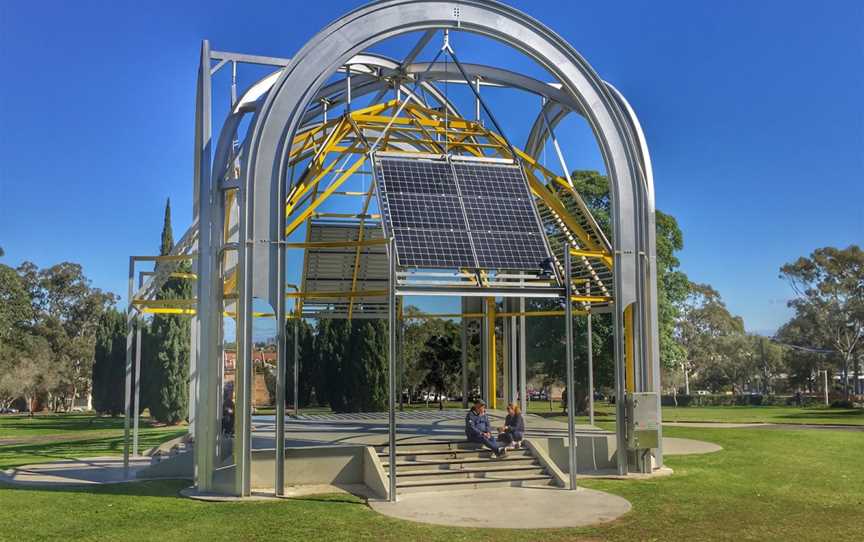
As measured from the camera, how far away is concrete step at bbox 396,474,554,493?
15.2 metres

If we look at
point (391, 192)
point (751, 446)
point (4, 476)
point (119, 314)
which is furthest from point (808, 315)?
point (4, 476)

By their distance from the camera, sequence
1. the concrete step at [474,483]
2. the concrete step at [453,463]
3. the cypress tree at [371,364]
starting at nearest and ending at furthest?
the concrete step at [474,483]
the concrete step at [453,463]
the cypress tree at [371,364]

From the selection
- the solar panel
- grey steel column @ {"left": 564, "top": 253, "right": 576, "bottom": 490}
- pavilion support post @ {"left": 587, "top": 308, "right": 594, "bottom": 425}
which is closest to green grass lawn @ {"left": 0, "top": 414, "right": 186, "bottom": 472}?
the solar panel

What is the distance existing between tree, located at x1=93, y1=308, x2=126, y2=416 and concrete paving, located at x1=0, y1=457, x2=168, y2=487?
30.2 m

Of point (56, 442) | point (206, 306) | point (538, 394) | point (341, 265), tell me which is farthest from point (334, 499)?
point (538, 394)

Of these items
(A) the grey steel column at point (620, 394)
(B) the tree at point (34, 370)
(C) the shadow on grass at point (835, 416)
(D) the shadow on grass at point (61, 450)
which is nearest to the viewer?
(A) the grey steel column at point (620, 394)

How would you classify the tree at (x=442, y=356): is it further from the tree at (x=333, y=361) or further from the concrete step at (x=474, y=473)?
the concrete step at (x=474, y=473)

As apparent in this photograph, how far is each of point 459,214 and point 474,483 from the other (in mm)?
5745

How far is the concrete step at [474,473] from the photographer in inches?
618

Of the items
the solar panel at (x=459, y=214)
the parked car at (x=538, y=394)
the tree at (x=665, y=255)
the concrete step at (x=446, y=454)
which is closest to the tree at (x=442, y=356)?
the tree at (x=665, y=255)

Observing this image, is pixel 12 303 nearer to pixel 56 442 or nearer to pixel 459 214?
pixel 56 442

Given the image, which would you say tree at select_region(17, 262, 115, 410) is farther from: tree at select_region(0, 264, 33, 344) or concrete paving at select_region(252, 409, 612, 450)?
concrete paving at select_region(252, 409, 612, 450)

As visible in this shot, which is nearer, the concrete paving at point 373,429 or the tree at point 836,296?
the concrete paving at point 373,429

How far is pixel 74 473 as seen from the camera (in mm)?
18297
